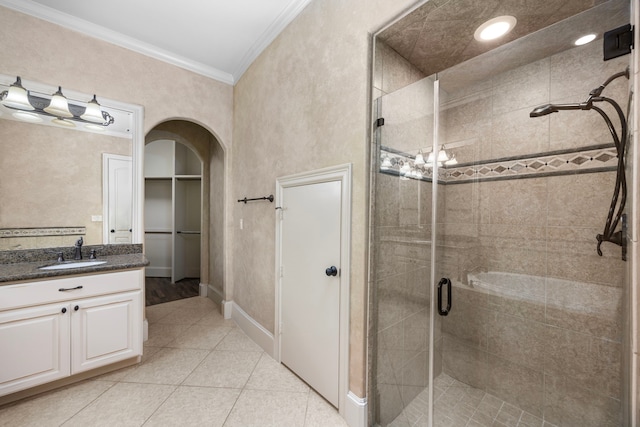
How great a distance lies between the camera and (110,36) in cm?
255

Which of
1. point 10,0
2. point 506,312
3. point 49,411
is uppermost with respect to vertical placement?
point 10,0

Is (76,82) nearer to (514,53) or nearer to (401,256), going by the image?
(401,256)

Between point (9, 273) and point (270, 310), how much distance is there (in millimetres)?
1901

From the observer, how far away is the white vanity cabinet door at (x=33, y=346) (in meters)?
1.73

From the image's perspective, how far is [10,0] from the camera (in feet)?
7.04

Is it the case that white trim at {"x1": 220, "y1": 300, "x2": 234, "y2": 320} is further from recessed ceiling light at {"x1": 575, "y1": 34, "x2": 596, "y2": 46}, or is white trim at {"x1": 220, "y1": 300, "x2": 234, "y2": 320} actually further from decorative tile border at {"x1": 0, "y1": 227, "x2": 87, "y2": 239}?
recessed ceiling light at {"x1": 575, "y1": 34, "x2": 596, "y2": 46}

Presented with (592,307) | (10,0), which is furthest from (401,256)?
(10,0)

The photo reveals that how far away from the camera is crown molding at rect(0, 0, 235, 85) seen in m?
2.21

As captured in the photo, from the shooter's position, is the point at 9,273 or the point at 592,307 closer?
the point at 592,307

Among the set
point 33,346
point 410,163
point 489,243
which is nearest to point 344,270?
point 410,163

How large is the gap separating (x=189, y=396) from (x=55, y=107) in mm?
2733

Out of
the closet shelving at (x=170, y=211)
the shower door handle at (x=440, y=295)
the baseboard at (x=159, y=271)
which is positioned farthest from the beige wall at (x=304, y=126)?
the baseboard at (x=159, y=271)

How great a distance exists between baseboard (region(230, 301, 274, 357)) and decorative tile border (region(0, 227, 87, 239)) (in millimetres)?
1767

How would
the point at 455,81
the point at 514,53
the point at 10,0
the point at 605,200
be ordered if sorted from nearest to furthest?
the point at 605,200
the point at 514,53
the point at 455,81
the point at 10,0
